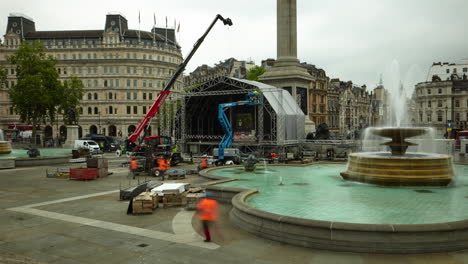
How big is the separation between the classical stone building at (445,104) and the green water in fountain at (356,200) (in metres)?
83.4

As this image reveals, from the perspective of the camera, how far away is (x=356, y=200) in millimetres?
12141

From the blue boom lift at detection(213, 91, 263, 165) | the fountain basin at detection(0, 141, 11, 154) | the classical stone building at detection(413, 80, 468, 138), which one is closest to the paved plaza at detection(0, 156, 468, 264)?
the blue boom lift at detection(213, 91, 263, 165)

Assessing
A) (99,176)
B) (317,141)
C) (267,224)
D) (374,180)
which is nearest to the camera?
(267,224)

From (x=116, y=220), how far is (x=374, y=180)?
1065 centimetres

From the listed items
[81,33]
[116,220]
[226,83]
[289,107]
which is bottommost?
[116,220]

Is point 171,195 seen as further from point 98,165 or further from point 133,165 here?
point 98,165

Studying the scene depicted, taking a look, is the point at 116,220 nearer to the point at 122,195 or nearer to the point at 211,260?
the point at 122,195

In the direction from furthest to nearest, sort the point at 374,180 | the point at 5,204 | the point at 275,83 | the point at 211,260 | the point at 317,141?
the point at 275,83 < the point at 317,141 < the point at 374,180 < the point at 5,204 < the point at 211,260

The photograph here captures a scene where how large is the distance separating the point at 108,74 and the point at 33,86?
3188cm

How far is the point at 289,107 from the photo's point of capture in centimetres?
3919

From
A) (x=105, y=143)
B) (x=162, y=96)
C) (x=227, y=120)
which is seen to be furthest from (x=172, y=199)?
(x=105, y=143)

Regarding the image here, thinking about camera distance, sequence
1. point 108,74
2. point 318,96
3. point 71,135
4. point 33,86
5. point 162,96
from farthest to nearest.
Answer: point 318,96, point 108,74, point 33,86, point 71,135, point 162,96

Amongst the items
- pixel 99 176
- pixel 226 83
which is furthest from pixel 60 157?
pixel 226 83

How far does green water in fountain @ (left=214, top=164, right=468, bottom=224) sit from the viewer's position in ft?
32.2
